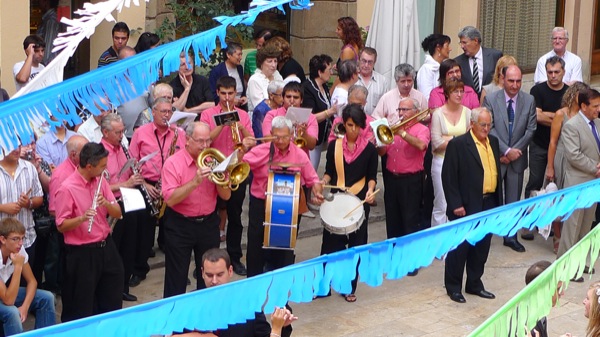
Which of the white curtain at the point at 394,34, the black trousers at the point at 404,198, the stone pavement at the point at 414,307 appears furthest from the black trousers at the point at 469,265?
the white curtain at the point at 394,34

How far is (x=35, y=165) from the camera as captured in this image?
9406 mm

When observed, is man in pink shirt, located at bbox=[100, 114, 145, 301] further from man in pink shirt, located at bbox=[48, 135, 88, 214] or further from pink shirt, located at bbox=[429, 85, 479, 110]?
pink shirt, located at bbox=[429, 85, 479, 110]

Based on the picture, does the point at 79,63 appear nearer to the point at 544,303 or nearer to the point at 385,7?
the point at 385,7

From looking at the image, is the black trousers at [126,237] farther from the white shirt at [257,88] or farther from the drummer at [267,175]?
the white shirt at [257,88]

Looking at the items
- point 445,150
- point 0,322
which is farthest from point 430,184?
point 0,322

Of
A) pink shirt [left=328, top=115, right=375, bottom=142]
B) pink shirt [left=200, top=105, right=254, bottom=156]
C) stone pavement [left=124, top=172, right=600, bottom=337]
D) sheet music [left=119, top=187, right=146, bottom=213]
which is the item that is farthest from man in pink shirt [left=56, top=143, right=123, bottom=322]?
pink shirt [left=328, top=115, right=375, bottom=142]

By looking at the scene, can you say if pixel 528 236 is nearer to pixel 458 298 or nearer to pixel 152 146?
pixel 458 298

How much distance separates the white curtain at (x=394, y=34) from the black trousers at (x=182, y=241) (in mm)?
4450

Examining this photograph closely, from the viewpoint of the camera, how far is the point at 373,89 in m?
12.2

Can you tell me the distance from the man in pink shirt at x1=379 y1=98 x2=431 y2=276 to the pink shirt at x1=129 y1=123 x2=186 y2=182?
2086 millimetres

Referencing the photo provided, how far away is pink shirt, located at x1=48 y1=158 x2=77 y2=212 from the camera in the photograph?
28.8 ft

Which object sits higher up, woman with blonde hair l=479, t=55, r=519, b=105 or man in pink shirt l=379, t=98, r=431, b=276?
woman with blonde hair l=479, t=55, r=519, b=105

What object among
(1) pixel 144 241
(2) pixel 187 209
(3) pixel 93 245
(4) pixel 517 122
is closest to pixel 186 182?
(2) pixel 187 209

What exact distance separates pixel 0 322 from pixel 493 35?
12117 mm
